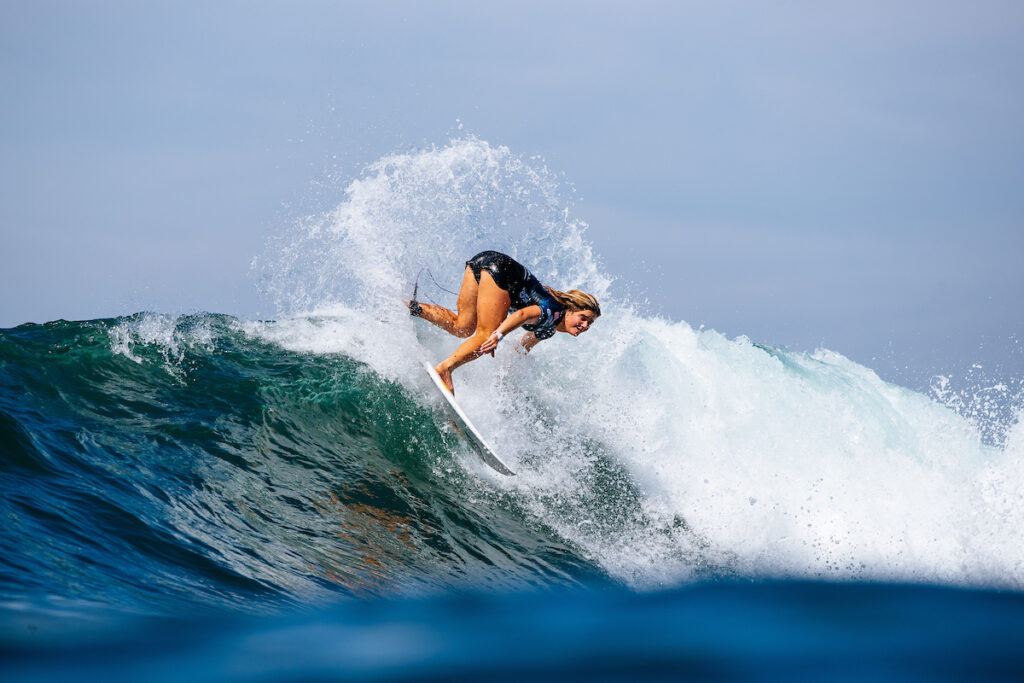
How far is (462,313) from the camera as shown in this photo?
6656 millimetres

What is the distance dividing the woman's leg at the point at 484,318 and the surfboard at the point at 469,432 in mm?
82

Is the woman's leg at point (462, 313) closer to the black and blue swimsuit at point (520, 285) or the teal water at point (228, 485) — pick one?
the black and blue swimsuit at point (520, 285)

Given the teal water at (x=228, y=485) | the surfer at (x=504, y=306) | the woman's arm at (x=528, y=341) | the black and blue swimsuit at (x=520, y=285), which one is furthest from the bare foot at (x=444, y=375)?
the woman's arm at (x=528, y=341)

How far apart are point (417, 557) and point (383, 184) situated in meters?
4.74

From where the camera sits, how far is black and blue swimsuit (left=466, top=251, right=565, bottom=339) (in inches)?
250

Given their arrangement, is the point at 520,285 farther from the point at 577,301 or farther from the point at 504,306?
the point at 577,301

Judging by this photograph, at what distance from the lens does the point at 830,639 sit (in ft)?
7.36

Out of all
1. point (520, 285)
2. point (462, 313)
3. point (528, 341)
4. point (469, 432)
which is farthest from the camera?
point (528, 341)

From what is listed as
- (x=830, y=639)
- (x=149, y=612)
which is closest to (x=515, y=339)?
(x=149, y=612)

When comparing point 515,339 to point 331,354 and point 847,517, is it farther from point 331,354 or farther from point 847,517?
point 847,517

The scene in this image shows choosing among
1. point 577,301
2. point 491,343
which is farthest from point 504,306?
point 577,301

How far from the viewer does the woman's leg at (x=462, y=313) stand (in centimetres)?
652

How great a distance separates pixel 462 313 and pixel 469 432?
1176mm

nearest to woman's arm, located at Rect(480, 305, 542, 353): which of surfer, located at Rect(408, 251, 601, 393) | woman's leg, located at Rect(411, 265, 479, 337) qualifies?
surfer, located at Rect(408, 251, 601, 393)
